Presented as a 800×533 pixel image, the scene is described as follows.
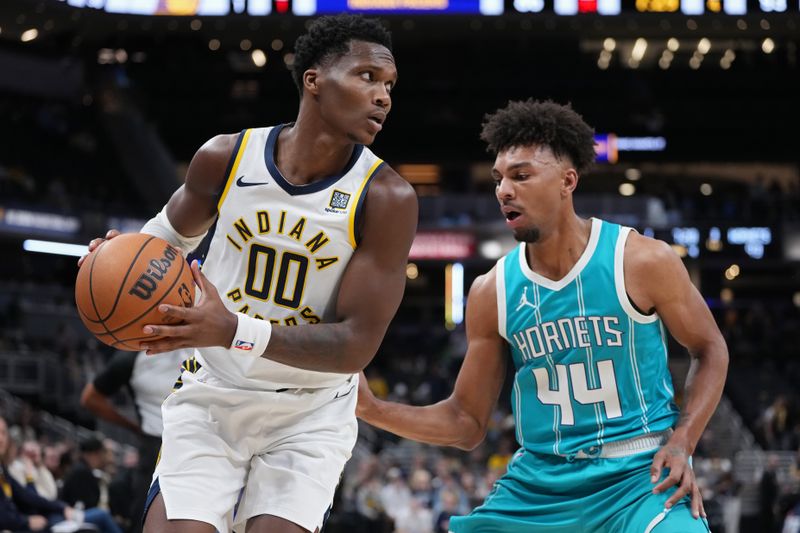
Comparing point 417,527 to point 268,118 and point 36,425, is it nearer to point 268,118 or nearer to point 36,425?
point 36,425

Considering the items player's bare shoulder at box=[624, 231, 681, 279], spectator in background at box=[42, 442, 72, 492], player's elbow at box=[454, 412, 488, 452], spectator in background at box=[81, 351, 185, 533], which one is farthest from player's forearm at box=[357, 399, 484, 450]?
spectator in background at box=[42, 442, 72, 492]

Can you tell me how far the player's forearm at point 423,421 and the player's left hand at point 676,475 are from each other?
935mm

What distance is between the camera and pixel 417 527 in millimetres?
15047

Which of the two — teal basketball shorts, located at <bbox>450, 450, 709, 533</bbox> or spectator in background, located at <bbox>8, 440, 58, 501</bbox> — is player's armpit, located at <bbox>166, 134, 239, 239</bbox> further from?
spectator in background, located at <bbox>8, 440, 58, 501</bbox>

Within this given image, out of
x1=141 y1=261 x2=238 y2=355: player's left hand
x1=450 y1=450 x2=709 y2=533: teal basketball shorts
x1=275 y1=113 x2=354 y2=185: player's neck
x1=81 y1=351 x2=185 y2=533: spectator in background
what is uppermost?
x1=275 y1=113 x2=354 y2=185: player's neck

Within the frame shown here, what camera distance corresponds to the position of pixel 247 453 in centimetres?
405

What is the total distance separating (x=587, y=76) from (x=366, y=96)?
30.1 metres

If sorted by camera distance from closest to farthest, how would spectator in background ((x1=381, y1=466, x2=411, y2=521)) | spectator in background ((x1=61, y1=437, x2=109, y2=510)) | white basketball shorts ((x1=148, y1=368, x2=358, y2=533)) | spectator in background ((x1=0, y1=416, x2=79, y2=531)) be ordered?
1. white basketball shorts ((x1=148, y1=368, x2=358, y2=533))
2. spectator in background ((x1=0, y1=416, x2=79, y2=531))
3. spectator in background ((x1=61, y1=437, x2=109, y2=510))
4. spectator in background ((x1=381, y1=466, x2=411, y2=521))

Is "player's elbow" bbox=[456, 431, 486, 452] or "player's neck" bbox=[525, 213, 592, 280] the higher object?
"player's neck" bbox=[525, 213, 592, 280]

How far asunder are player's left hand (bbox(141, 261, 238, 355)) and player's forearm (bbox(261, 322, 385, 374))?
0.21 meters

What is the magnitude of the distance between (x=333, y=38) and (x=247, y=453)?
1.53 metres

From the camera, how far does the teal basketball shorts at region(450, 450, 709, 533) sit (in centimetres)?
417

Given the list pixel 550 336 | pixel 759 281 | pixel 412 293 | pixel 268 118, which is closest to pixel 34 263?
pixel 268 118

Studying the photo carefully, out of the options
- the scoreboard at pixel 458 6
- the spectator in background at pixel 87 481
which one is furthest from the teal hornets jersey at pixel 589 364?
the scoreboard at pixel 458 6
